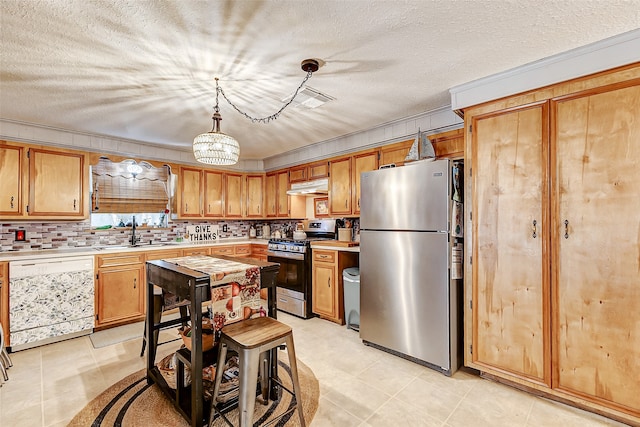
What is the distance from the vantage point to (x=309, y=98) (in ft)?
8.96

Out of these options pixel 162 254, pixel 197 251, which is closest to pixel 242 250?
pixel 197 251

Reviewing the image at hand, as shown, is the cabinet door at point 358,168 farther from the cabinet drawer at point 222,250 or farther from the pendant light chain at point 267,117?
the cabinet drawer at point 222,250

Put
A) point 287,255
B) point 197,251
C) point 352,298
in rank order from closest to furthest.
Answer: point 352,298
point 287,255
point 197,251

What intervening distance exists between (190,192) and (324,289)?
257 cm

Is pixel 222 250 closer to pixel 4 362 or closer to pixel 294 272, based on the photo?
pixel 294 272

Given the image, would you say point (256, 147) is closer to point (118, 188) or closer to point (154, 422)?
point (118, 188)

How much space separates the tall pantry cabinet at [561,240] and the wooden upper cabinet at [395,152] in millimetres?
931

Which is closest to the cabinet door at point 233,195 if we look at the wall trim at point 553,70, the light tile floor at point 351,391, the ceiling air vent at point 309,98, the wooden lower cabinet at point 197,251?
the wooden lower cabinet at point 197,251

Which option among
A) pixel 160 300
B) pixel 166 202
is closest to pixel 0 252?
pixel 166 202

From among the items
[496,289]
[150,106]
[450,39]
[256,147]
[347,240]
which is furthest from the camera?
[256,147]

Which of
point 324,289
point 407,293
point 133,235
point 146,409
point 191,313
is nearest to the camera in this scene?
point 191,313

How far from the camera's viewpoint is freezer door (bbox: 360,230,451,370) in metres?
2.49

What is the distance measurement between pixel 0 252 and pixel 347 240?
13.0ft

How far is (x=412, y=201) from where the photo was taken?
8.75ft
